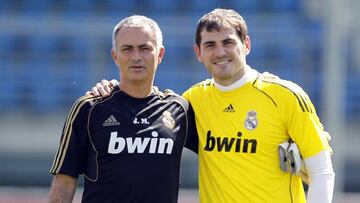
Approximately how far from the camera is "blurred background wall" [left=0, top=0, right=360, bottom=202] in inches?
372

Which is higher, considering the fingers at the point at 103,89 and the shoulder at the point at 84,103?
the fingers at the point at 103,89

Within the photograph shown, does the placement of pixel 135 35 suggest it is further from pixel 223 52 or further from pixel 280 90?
pixel 280 90

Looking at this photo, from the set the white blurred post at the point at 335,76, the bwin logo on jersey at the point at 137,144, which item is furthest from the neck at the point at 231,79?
the white blurred post at the point at 335,76

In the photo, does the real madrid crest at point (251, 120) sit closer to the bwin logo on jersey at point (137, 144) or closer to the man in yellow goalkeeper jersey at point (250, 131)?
the man in yellow goalkeeper jersey at point (250, 131)

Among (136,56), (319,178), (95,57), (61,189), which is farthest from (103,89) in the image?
(95,57)

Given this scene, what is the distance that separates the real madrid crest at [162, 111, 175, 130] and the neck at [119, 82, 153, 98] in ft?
0.39

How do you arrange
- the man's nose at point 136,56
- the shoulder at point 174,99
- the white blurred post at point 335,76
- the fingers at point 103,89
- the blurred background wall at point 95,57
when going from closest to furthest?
the man's nose at point 136,56 → the fingers at point 103,89 → the shoulder at point 174,99 → the white blurred post at point 335,76 → the blurred background wall at point 95,57

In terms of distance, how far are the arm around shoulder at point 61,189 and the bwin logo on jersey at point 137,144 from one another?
21 centimetres

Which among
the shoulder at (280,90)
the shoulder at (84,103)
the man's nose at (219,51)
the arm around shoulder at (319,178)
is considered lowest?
the arm around shoulder at (319,178)

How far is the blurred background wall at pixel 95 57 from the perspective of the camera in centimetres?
945

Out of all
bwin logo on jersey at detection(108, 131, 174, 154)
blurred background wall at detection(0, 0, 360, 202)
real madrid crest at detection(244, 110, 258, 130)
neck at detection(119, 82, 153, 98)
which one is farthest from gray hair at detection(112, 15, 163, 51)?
blurred background wall at detection(0, 0, 360, 202)

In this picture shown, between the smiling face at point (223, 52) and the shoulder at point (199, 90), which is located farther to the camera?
the shoulder at point (199, 90)

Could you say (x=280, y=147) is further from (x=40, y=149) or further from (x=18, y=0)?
(x=18, y=0)

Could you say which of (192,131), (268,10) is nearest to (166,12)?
(268,10)
